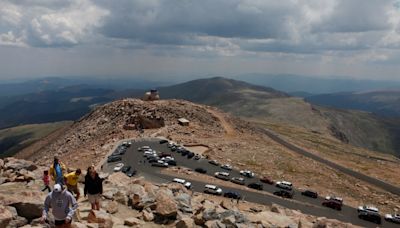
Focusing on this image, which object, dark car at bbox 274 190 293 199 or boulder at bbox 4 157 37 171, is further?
dark car at bbox 274 190 293 199

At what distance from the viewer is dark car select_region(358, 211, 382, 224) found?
205 feet

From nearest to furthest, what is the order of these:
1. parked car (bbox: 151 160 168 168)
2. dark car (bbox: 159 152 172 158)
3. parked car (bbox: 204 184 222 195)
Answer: parked car (bbox: 204 184 222 195), parked car (bbox: 151 160 168 168), dark car (bbox: 159 152 172 158)

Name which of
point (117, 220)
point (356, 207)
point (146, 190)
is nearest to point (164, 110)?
point (356, 207)

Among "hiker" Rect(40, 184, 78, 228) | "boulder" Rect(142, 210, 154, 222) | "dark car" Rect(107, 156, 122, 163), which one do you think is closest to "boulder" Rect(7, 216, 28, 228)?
"hiker" Rect(40, 184, 78, 228)

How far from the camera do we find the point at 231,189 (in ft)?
226

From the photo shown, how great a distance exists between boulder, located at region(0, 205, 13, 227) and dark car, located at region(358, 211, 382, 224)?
183 feet

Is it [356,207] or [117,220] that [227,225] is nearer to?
[117,220]

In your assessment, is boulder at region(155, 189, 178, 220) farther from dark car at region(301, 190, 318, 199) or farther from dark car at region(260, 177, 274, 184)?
dark car at region(260, 177, 274, 184)

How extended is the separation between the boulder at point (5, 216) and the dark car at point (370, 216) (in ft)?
183

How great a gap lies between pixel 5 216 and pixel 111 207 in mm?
9010

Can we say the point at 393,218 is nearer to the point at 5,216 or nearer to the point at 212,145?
the point at 212,145

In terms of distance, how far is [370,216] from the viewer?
208 feet

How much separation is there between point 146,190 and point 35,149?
10652cm

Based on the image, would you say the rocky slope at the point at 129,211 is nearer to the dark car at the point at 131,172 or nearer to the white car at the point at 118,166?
the dark car at the point at 131,172
